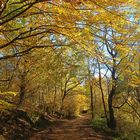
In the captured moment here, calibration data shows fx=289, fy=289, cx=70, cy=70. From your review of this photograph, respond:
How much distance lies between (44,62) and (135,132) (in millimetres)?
10739

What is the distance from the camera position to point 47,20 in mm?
6418

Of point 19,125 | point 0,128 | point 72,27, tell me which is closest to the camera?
point 72,27

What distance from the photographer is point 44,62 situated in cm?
1507

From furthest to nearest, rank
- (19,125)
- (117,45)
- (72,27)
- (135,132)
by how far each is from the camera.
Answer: (135,132)
(19,125)
(117,45)
(72,27)

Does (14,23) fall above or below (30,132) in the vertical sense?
above

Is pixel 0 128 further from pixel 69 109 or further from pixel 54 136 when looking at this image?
pixel 69 109

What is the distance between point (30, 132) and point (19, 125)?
108 cm

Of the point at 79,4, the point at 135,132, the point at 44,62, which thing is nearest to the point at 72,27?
the point at 79,4

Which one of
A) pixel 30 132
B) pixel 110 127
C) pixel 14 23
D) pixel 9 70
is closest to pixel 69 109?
pixel 110 127

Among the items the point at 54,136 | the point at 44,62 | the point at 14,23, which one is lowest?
the point at 54,136

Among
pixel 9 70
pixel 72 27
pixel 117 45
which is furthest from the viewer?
pixel 9 70

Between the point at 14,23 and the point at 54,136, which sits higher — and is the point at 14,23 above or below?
above

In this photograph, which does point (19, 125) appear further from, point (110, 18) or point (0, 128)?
point (110, 18)

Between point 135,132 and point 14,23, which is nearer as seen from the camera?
point 14,23
